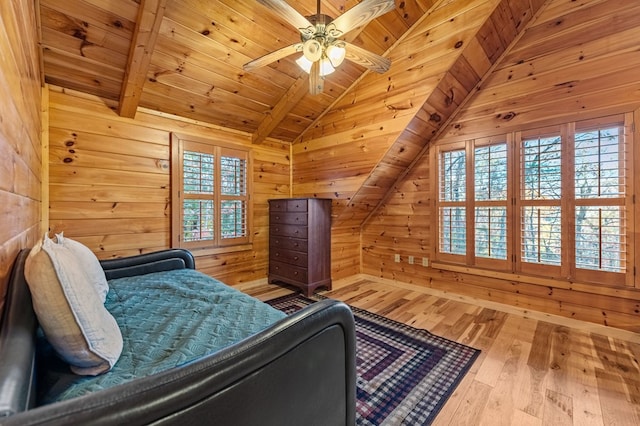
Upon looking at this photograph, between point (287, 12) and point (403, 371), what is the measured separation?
2413mm

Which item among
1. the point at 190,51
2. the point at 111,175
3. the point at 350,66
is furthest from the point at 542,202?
the point at 111,175

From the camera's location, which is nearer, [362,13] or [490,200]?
[362,13]

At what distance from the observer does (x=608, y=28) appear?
2324 millimetres

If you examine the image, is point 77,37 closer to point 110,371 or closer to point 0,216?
point 0,216

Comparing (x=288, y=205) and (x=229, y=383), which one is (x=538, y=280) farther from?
(x=229, y=383)

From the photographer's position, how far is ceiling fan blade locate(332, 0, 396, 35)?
1498 mm

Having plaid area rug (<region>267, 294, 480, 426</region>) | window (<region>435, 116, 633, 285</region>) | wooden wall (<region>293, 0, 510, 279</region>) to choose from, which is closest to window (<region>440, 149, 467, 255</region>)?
window (<region>435, 116, 633, 285</region>)

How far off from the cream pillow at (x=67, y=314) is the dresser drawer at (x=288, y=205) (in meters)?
2.52

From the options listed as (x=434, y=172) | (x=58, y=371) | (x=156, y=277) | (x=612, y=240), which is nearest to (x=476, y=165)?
(x=434, y=172)

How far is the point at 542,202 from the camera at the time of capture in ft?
8.60

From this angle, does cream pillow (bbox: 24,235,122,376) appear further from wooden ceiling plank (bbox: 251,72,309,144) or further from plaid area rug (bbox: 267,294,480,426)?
wooden ceiling plank (bbox: 251,72,309,144)

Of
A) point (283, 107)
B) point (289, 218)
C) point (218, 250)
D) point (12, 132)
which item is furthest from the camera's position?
point (289, 218)

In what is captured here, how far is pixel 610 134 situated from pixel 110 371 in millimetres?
3709

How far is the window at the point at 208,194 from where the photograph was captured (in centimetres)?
298
